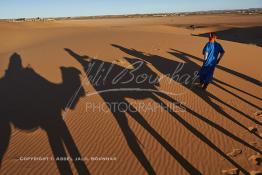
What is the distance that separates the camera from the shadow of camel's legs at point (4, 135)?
260 inches

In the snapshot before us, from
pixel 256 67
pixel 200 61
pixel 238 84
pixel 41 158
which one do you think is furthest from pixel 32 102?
pixel 256 67

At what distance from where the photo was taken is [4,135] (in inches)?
287

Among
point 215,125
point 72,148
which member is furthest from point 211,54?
point 72,148

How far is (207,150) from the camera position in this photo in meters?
6.36

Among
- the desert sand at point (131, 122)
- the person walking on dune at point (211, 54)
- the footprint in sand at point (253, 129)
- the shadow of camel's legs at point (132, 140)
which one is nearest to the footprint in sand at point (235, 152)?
the desert sand at point (131, 122)

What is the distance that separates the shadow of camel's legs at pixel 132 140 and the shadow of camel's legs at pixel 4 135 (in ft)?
8.07

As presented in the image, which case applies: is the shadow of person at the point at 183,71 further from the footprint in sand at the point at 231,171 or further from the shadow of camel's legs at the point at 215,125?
the footprint in sand at the point at 231,171

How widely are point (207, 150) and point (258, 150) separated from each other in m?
0.96

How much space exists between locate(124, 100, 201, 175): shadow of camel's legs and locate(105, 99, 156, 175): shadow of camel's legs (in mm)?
300

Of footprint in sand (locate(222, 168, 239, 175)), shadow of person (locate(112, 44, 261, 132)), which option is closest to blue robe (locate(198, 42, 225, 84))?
shadow of person (locate(112, 44, 261, 132))

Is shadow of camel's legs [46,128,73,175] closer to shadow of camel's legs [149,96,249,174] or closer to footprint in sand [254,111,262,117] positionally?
shadow of camel's legs [149,96,249,174]

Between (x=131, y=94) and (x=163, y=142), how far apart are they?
3.40 m

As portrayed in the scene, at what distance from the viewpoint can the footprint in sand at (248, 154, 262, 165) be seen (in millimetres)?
5844

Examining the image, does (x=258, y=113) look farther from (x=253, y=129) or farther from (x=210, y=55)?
(x=210, y=55)
